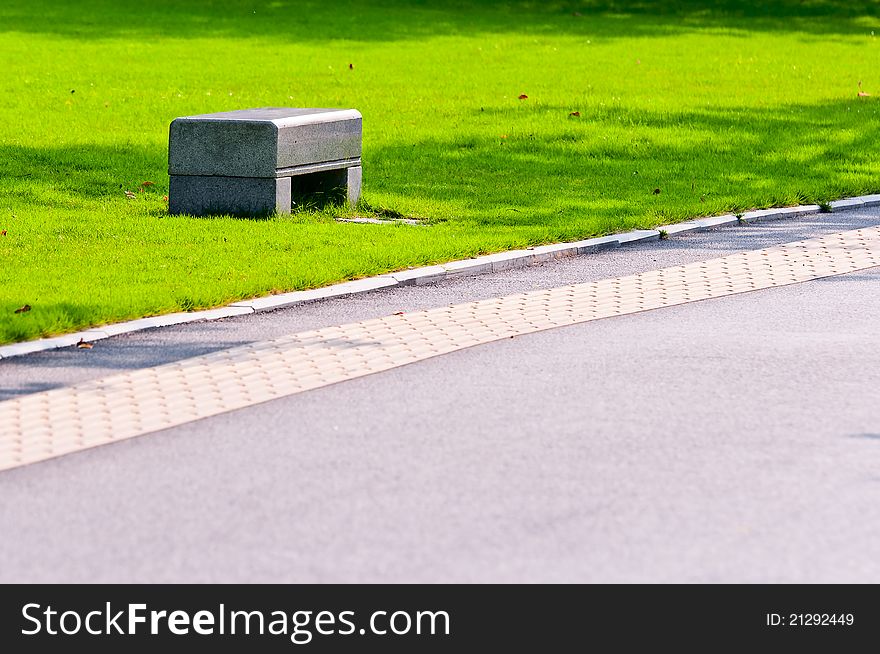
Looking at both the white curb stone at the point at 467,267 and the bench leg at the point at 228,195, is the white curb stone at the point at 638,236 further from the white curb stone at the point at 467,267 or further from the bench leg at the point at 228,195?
the bench leg at the point at 228,195

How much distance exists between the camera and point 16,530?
5.99m

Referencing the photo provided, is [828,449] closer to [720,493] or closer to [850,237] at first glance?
[720,493]

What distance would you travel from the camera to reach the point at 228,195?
13414 millimetres

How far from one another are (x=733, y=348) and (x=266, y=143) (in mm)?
5304

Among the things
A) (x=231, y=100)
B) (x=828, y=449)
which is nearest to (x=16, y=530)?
(x=828, y=449)

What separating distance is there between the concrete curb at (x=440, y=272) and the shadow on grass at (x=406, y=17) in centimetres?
2020

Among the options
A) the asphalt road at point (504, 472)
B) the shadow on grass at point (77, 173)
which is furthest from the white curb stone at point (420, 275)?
the shadow on grass at point (77, 173)

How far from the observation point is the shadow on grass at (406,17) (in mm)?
34656

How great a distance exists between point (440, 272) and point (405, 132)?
27.0 ft

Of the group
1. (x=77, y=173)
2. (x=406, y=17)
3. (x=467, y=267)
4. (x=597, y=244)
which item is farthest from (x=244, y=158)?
(x=406, y=17)

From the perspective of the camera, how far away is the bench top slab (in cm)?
1313

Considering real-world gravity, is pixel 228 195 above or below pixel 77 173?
above

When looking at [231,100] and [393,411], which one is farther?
[231,100]

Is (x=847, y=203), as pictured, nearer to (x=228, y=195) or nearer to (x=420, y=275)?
(x=420, y=275)
